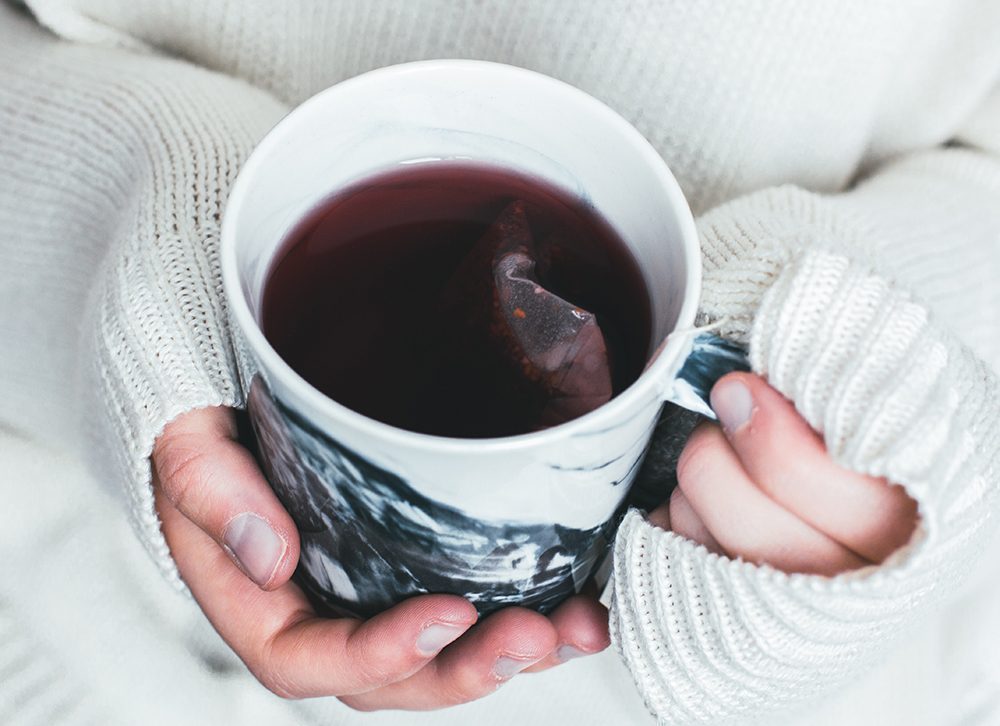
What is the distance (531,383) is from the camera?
41 cm

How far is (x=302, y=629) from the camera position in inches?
20.6

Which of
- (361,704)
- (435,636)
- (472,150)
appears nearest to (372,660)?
(435,636)

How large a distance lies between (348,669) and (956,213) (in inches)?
21.8

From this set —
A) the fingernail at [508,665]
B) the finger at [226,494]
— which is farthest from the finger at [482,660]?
the finger at [226,494]

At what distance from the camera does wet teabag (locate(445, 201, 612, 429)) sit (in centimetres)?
40

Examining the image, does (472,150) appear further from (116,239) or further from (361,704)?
(361,704)

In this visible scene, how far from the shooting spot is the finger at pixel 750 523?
15.9 inches

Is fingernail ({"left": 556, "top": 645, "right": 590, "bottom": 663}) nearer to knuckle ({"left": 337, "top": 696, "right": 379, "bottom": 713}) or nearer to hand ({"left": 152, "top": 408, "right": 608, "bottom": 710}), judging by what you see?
hand ({"left": 152, "top": 408, "right": 608, "bottom": 710})

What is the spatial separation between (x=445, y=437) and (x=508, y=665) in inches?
7.7

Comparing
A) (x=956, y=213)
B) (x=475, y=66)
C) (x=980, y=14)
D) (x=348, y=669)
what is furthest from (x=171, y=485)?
(x=980, y=14)

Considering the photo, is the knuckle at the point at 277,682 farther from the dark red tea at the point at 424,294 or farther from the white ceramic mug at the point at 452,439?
the dark red tea at the point at 424,294

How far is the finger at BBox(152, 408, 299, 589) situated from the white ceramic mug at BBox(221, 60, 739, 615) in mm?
12

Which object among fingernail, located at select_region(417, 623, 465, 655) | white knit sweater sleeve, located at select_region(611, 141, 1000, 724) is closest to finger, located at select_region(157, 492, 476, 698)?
fingernail, located at select_region(417, 623, 465, 655)

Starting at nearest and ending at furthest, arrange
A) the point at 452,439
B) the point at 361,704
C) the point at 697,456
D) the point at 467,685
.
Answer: the point at 452,439
the point at 697,456
the point at 467,685
the point at 361,704
